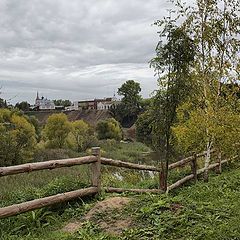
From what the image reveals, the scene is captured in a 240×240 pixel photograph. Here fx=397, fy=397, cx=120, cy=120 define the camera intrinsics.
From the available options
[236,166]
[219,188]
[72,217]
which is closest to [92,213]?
[72,217]

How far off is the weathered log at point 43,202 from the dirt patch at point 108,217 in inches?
17.1

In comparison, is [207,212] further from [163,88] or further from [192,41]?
[192,41]

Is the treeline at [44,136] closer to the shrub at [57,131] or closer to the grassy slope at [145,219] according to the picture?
the shrub at [57,131]

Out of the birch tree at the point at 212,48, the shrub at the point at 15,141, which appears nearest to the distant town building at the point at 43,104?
the shrub at the point at 15,141

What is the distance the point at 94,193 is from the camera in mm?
6812

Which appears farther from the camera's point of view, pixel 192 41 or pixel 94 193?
pixel 192 41

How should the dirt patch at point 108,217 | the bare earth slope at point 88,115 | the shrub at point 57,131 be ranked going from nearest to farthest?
the dirt patch at point 108,217 < the shrub at point 57,131 < the bare earth slope at point 88,115

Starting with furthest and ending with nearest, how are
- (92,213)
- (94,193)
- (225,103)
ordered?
(225,103), (94,193), (92,213)

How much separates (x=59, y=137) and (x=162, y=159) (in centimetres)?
2434

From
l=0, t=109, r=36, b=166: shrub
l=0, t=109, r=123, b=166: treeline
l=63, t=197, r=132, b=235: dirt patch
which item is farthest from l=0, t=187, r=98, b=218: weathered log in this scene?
l=0, t=109, r=36, b=166: shrub

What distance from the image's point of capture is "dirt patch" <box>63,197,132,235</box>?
530cm

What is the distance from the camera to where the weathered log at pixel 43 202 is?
541 centimetres

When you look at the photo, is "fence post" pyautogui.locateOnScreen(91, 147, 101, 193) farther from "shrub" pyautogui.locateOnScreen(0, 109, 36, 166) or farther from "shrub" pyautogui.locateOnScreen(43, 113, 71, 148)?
"shrub" pyautogui.locateOnScreen(43, 113, 71, 148)

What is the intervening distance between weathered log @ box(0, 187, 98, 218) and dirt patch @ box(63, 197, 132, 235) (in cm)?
43
